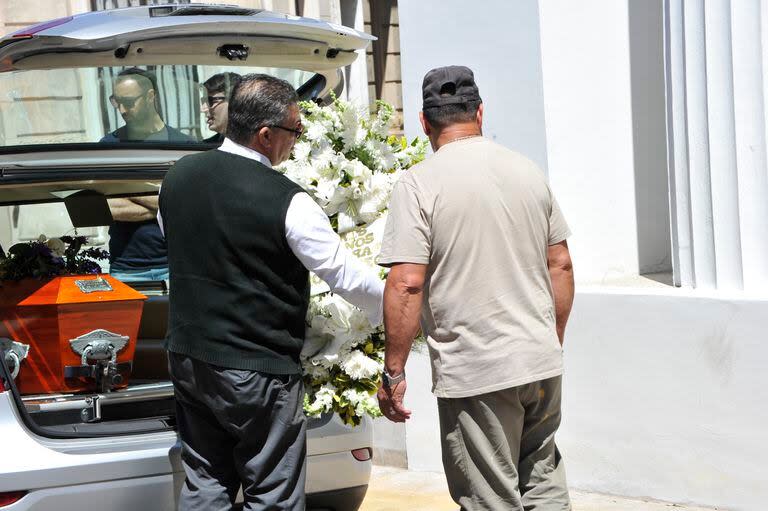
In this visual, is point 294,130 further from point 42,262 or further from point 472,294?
point 42,262

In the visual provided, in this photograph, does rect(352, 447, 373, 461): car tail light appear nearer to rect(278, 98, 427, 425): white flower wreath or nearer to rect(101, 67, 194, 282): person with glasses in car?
rect(278, 98, 427, 425): white flower wreath

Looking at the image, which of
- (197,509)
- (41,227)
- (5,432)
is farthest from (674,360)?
(41,227)

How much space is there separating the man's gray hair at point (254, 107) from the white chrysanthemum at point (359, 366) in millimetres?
760

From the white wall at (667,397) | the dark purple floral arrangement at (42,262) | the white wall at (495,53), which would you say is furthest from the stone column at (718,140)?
the dark purple floral arrangement at (42,262)

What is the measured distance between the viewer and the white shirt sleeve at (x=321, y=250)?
325cm

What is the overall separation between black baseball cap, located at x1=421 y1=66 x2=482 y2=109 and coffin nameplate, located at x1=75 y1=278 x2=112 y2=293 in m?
1.54

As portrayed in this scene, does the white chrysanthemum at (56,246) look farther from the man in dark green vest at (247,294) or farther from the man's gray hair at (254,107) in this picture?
the man's gray hair at (254,107)

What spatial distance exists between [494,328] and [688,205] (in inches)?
71.9

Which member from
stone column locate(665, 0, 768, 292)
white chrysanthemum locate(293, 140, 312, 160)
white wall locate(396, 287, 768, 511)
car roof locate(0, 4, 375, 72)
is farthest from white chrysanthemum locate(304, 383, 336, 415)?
stone column locate(665, 0, 768, 292)

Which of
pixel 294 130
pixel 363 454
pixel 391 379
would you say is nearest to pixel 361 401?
pixel 391 379

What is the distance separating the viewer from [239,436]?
3334 millimetres

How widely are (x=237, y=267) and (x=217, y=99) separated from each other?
1798 millimetres

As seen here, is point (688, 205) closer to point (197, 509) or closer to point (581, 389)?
point (581, 389)

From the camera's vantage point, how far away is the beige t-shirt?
11.1 feet
